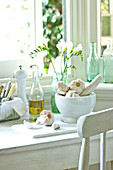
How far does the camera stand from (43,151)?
130 cm

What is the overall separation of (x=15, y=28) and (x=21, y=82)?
0.42 metres

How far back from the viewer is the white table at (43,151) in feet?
4.14

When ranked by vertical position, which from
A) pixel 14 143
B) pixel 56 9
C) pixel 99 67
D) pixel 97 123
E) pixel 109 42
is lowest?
pixel 14 143

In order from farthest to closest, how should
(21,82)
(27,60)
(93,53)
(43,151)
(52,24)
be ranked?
(52,24), (27,60), (93,53), (21,82), (43,151)

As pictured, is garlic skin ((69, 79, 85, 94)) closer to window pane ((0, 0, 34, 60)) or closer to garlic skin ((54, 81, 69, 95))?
garlic skin ((54, 81, 69, 95))

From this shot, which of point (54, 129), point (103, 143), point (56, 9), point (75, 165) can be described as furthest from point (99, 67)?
point (56, 9)

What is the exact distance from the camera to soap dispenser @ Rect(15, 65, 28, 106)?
5.44 feet

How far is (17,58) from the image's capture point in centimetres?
192

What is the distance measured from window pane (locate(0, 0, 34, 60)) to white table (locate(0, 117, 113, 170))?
68 centimetres

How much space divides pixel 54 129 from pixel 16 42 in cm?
70

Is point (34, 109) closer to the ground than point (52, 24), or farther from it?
closer to the ground

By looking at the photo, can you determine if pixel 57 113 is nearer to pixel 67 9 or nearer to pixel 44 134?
pixel 44 134

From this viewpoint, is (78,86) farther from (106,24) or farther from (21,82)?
(106,24)

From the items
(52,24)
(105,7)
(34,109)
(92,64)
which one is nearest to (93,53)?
(92,64)
